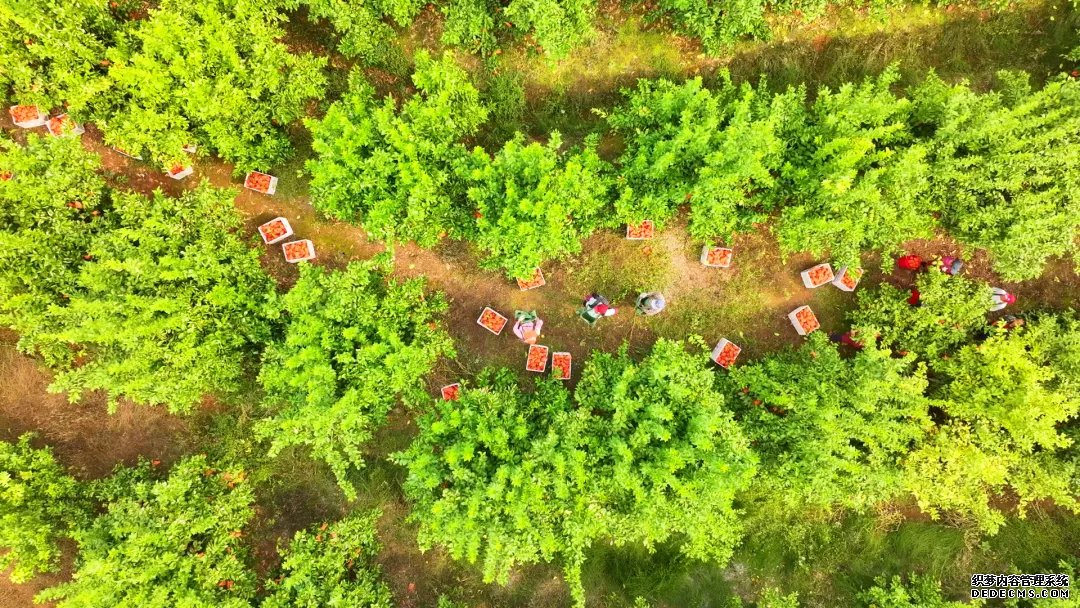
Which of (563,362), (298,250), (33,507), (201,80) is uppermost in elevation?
(201,80)

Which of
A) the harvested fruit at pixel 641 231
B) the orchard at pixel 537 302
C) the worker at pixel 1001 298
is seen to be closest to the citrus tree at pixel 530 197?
the orchard at pixel 537 302

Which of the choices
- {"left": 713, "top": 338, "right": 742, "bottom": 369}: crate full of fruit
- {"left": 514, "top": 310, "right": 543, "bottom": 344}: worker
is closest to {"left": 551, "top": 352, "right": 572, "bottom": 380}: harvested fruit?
{"left": 514, "top": 310, "right": 543, "bottom": 344}: worker

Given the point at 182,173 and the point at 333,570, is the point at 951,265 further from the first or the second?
the point at 182,173

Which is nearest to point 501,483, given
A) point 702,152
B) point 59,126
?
point 702,152

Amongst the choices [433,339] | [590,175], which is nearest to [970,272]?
[590,175]

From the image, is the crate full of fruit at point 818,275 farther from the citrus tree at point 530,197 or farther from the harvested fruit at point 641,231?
the citrus tree at point 530,197

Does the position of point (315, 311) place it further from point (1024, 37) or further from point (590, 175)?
point (1024, 37)
